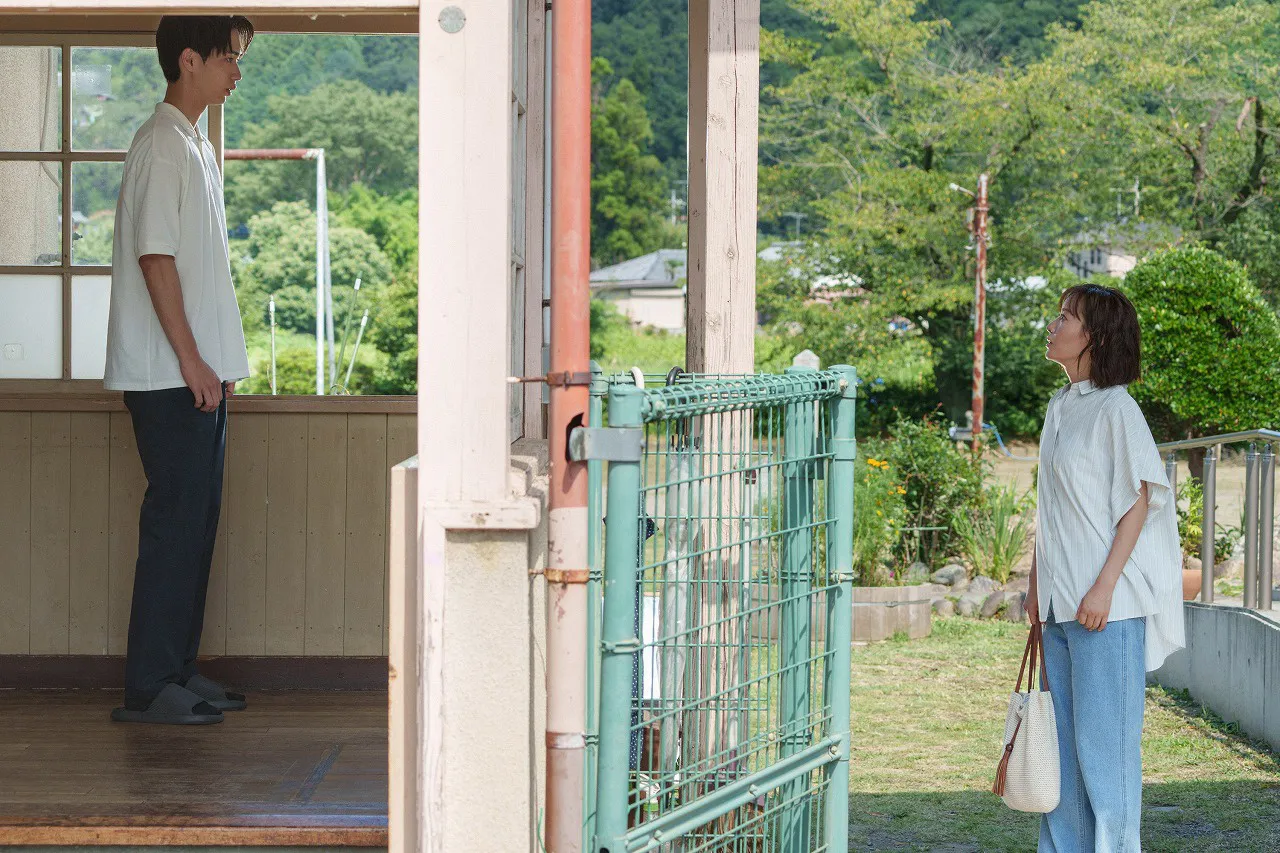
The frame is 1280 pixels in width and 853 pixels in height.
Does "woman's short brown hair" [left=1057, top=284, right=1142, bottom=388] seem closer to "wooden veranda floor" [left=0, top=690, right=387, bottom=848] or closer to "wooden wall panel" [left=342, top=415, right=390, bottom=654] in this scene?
"wooden veranda floor" [left=0, top=690, right=387, bottom=848]

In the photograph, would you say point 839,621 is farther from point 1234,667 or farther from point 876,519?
point 876,519

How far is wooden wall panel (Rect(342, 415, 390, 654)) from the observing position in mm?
4359

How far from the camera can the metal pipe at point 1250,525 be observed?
18.7 feet

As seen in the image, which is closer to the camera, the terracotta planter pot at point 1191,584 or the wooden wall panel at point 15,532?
the wooden wall panel at point 15,532

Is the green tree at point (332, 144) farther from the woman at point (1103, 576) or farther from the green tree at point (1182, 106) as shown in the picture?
the woman at point (1103, 576)

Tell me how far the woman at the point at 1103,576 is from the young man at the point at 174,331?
2.05 metres

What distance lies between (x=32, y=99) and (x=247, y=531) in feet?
4.92

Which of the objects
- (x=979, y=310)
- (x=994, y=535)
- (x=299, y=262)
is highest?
(x=299, y=262)

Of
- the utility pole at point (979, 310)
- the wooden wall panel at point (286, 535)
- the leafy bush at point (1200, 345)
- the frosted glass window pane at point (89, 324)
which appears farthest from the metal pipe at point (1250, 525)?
the utility pole at point (979, 310)

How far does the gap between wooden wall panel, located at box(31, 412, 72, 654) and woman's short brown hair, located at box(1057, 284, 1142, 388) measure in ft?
9.48

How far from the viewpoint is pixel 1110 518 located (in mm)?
3367

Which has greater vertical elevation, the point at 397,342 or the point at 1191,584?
the point at 397,342

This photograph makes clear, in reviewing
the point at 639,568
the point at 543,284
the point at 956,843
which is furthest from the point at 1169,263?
the point at 639,568

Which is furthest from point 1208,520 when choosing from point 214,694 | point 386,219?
point 386,219
